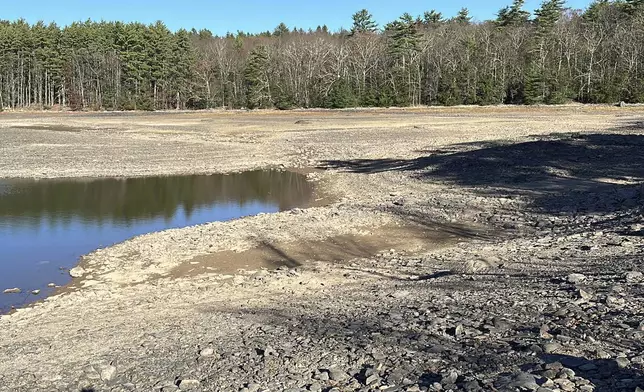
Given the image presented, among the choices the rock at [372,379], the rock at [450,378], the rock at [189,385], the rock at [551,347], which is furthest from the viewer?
the rock at [189,385]

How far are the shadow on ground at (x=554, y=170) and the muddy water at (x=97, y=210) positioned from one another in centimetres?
549

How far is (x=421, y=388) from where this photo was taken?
17.4ft

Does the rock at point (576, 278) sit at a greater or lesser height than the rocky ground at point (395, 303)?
greater

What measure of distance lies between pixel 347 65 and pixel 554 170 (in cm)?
6285

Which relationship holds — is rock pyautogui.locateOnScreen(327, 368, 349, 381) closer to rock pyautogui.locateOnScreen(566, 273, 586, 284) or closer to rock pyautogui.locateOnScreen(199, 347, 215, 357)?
rock pyautogui.locateOnScreen(199, 347, 215, 357)

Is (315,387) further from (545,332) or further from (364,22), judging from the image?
(364,22)

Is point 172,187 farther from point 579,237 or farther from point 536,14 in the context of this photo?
point 536,14

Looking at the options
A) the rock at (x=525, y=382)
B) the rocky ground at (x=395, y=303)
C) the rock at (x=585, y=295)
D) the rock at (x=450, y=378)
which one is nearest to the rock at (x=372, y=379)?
the rocky ground at (x=395, y=303)

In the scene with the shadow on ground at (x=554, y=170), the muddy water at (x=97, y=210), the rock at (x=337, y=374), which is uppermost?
the shadow on ground at (x=554, y=170)

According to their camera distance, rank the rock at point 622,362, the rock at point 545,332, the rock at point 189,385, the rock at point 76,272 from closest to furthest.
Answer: the rock at point 622,362
the rock at point 189,385
the rock at point 545,332
the rock at point 76,272

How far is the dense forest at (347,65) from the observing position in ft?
232

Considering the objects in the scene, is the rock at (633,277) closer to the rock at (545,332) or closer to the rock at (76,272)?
the rock at (545,332)

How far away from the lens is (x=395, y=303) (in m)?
8.37

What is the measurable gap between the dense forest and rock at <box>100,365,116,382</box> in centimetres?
6714
